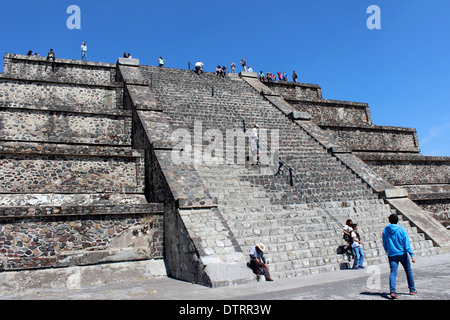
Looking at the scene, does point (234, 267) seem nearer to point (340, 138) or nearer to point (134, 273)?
point (134, 273)

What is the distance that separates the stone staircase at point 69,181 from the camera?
24.2ft

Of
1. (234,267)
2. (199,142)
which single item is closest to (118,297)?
(234,267)

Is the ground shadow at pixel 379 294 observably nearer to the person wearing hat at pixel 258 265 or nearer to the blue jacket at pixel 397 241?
the blue jacket at pixel 397 241

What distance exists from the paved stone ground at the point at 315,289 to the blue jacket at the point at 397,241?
53 centimetres

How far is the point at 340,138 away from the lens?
1642 cm

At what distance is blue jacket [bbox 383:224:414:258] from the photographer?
15.6ft

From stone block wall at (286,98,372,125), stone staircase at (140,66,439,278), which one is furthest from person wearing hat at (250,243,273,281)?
stone block wall at (286,98,372,125)

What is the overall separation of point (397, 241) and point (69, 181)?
26.7ft

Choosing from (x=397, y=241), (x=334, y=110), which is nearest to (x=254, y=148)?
(x=397, y=241)

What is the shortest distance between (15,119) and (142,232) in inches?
254

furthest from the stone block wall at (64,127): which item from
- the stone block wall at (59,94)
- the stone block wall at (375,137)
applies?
the stone block wall at (375,137)
